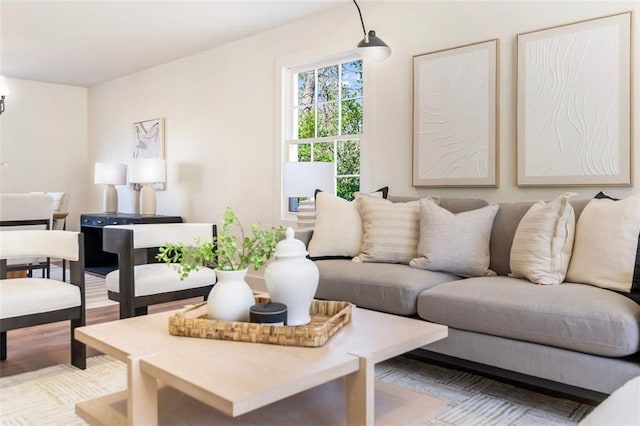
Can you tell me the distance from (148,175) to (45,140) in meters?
2.39

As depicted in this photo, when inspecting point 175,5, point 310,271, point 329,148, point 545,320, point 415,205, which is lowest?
point 545,320

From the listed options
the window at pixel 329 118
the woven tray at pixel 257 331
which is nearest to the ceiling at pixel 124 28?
the window at pixel 329 118

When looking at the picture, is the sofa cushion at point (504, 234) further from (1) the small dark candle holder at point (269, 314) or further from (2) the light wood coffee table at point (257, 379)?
(1) the small dark candle holder at point (269, 314)

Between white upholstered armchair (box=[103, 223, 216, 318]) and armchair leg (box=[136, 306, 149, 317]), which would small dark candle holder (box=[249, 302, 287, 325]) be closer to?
white upholstered armchair (box=[103, 223, 216, 318])

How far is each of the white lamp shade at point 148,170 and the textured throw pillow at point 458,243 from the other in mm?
3849

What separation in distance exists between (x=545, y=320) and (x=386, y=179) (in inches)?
79.6

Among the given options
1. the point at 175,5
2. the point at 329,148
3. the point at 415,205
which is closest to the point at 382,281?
the point at 415,205

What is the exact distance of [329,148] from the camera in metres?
4.36

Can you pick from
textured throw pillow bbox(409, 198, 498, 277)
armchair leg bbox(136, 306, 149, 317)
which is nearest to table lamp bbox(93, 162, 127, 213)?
armchair leg bbox(136, 306, 149, 317)

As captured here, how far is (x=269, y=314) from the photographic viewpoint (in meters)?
1.63

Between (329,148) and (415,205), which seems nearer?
(415,205)

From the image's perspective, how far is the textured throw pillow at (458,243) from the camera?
2.69m

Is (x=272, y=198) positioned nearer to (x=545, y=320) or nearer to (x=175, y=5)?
(x=175, y=5)

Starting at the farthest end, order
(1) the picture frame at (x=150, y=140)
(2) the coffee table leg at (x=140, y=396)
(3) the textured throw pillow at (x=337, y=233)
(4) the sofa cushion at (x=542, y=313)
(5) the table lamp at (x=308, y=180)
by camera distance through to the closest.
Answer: (1) the picture frame at (x=150, y=140)
(5) the table lamp at (x=308, y=180)
(3) the textured throw pillow at (x=337, y=233)
(4) the sofa cushion at (x=542, y=313)
(2) the coffee table leg at (x=140, y=396)
